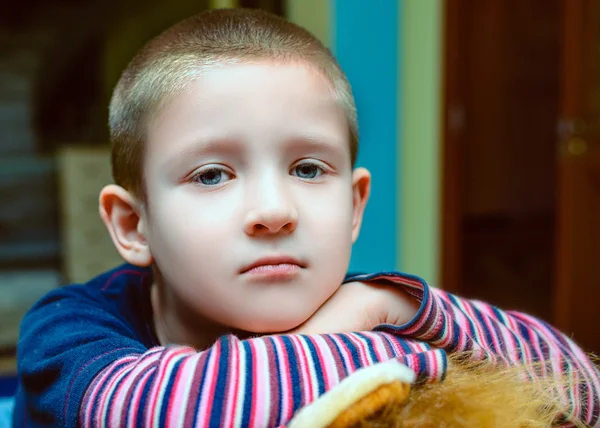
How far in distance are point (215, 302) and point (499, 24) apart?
4329mm

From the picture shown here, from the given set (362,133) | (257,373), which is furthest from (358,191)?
(362,133)

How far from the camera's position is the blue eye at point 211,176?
540 millimetres

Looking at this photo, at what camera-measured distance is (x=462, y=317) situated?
57cm

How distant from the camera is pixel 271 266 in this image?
1.70 feet

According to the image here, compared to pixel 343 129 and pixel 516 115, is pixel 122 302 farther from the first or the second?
pixel 516 115

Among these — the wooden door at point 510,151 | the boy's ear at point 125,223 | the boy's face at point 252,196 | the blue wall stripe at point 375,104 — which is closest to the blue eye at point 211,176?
the boy's face at point 252,196

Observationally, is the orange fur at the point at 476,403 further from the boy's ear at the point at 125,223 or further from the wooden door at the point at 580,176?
the wooden door at the point at 580,176

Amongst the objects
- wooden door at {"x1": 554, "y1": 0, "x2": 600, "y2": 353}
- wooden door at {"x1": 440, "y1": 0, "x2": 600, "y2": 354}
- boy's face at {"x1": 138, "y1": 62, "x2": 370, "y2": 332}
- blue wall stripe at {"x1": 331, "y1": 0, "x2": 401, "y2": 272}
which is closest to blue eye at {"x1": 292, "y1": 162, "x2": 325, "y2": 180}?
boy's face at {"x1": 138, "y1": 62, "x2": 370, "y2": 332}

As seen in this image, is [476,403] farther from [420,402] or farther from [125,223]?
[125,223]

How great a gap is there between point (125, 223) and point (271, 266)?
218 millimetres

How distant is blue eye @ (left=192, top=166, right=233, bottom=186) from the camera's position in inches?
21.3

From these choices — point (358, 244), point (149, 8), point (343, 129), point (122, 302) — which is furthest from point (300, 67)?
A: point (149, 8)

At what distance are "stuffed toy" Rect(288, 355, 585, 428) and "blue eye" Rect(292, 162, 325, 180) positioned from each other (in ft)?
0.65

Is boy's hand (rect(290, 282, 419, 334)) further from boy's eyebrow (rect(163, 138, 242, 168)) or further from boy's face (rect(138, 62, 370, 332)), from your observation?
boy's eyebrow (rect(163, 138, 242, 168))
